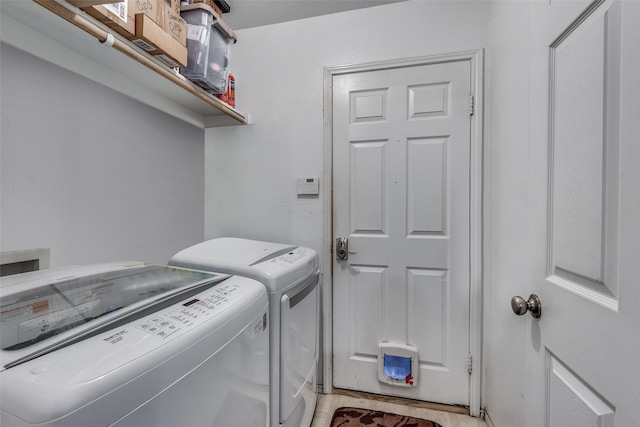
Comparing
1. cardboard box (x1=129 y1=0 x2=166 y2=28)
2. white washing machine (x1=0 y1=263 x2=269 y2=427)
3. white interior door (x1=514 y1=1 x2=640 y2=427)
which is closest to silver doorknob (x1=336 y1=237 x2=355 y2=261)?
white washing machine (x1=0 y1=263 x2=269 y2=427)

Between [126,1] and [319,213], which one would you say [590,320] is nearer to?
[319,213]

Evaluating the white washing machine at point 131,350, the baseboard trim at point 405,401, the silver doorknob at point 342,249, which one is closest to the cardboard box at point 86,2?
the white washing machine at point 131,350

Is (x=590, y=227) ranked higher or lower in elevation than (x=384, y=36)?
lower

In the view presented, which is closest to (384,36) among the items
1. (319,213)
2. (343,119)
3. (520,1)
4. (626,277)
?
(343,119)

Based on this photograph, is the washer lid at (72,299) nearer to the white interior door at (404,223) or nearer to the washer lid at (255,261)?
the washer lid at (255,261)

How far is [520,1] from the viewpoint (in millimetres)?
1176

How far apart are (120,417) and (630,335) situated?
861 mm

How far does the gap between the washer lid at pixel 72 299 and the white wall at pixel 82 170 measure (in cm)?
37

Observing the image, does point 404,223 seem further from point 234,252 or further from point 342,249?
point 234,252

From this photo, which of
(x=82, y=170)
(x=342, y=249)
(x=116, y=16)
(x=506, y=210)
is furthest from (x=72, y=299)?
(x=506, y=210)

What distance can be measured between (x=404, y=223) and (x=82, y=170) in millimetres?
1645

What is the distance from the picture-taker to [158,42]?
1.11 metres

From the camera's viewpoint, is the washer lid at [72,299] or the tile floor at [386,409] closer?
the washer lid at [72,299]

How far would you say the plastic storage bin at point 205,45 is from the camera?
1349mm
